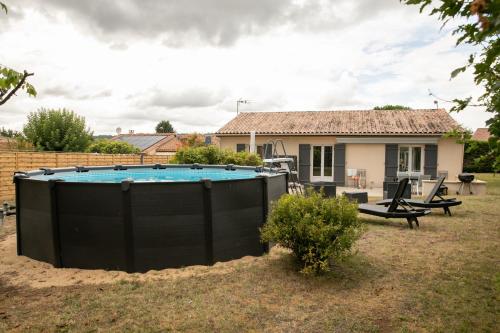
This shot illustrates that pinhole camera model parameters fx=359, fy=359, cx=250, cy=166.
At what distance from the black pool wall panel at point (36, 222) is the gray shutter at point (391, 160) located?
62.4 ft

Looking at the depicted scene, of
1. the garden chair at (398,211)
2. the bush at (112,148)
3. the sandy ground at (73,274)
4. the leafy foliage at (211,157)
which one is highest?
the bush at (112,148)

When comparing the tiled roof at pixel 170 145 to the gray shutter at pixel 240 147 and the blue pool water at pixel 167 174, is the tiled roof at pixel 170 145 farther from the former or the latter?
the blue pool water at pixel 167 174

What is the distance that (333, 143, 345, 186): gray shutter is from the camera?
72.7ft

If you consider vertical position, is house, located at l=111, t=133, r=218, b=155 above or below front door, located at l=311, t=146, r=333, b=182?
above

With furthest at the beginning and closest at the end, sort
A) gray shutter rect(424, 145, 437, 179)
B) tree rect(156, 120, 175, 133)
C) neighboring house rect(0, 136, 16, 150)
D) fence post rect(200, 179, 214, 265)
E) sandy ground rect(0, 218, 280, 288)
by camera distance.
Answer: tree rect(156, 120, 175, 133), neighboring house rect(0, 136, 16, 150), gray shutter rect(424, 145, 437, 179), fence post rect(200, 179, 214, 265), sandy ground rect(0, 218, 280, 288)

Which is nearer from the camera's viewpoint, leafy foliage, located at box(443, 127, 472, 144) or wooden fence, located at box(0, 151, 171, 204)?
leafy foliage, located at box(443, 127, 472, 144)

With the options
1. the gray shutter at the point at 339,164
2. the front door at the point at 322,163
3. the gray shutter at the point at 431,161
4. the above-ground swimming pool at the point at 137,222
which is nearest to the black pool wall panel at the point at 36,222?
the above-ground swimming pool at the point at 137,222

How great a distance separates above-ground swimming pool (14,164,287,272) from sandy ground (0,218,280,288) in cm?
13

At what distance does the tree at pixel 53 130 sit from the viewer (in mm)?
27250

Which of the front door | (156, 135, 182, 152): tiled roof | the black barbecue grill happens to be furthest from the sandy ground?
(156, 135, 182, 152): tiled roof

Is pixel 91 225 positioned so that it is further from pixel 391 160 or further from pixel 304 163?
pixel 391 160

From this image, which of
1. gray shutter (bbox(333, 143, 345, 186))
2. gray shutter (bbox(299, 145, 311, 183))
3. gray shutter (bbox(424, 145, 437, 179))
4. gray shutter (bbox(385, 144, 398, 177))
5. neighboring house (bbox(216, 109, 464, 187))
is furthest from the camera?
gray shutter (bbox(299, 145, 311, 183))

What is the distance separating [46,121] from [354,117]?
22.8 metres

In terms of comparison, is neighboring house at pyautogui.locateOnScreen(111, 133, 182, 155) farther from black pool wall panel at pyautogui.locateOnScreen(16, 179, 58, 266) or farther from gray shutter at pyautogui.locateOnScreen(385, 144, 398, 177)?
black pool wall panel at pyautogui.locateOnScreen(16, 179, 58, 266)
